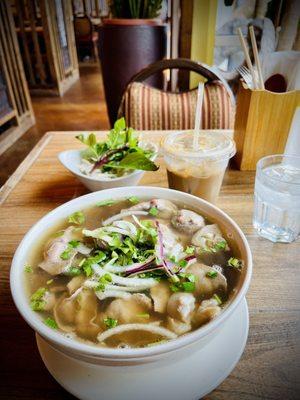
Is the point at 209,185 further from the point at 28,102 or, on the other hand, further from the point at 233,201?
the point at 28,102

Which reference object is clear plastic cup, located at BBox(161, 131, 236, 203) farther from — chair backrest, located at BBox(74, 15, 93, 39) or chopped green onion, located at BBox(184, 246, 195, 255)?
chair backrest, located at BBox(74, 15, 93, 39)

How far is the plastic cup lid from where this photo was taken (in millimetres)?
834

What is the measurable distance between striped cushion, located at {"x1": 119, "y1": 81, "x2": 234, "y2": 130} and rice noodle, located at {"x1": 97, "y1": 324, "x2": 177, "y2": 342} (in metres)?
1.45

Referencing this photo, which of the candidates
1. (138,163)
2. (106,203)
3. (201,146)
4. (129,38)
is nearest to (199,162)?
(201,146)

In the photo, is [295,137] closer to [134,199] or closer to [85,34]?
[134,199]

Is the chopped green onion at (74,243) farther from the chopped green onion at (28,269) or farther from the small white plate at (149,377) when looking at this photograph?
the small white plate at (149,377)

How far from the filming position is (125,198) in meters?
0.78

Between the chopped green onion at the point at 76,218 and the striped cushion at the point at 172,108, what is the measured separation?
118cm

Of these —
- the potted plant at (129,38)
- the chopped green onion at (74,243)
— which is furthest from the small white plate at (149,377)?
the potted plant at (129,38)

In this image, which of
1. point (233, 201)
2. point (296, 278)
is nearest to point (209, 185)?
Answer: point (233, 201)

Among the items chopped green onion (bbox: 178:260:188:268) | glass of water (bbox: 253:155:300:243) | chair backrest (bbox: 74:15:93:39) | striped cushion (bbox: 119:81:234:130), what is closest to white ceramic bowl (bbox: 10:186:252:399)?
chopped green onion (bbox: 178:260:188:268)

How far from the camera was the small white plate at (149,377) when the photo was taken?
1.48 feet

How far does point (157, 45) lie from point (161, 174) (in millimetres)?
2288

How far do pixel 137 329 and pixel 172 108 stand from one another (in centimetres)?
150
